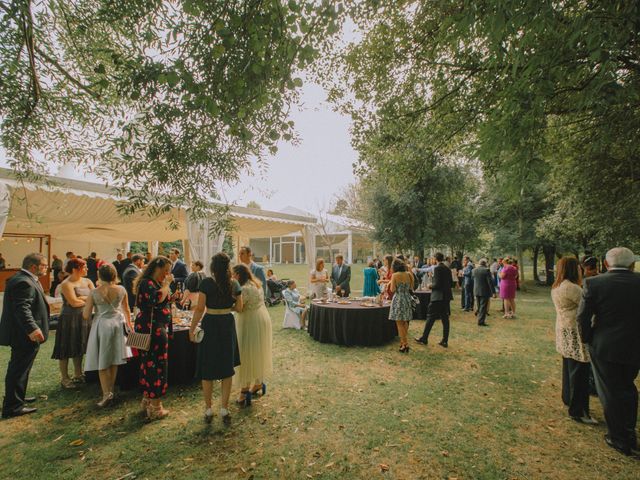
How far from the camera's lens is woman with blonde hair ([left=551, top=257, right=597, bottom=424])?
355 centimetres

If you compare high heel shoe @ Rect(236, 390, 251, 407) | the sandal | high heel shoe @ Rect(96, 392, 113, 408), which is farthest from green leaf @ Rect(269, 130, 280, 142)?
the sandal

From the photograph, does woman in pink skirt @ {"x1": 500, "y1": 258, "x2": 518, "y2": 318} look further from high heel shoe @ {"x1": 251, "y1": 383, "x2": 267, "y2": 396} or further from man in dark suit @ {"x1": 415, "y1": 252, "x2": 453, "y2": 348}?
high heel shoe @ {"x1": 251, "y1": 383, "x2": 267, "y2": 396}

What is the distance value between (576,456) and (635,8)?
378 cm

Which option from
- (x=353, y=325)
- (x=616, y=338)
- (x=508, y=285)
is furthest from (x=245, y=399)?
(x=508, y=285)

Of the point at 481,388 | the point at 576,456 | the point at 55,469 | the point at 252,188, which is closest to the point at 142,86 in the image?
the point at 252,188

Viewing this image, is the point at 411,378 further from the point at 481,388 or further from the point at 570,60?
the point at 570,60

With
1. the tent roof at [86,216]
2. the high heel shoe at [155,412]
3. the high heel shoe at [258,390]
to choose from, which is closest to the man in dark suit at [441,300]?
the high heel shoe at [258,390]

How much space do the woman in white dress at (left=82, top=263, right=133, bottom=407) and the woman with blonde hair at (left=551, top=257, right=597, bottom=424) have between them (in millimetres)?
4990

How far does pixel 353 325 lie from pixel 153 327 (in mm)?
3930

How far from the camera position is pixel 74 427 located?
3514 mm

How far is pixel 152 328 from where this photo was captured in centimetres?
366

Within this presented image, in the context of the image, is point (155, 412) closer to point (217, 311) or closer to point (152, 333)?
point (152, 333)

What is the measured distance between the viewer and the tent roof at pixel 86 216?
5664 millimetres

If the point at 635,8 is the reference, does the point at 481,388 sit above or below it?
below
